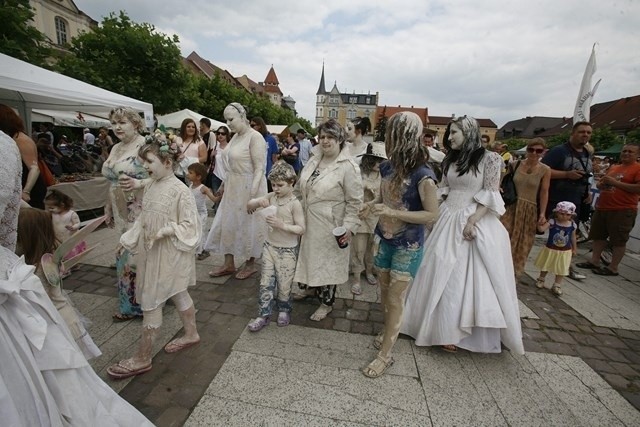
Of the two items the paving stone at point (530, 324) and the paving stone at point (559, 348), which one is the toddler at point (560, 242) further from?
the paving stone at point (559, 348)

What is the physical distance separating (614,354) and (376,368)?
244 cm

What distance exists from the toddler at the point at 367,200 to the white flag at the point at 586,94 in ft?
15.5

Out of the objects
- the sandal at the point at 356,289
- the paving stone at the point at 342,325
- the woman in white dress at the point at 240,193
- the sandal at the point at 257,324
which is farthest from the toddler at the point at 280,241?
the sandal at the point at 356,289

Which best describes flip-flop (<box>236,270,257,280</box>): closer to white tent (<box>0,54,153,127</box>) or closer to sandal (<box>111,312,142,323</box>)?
sandal (<box>111,312,142,323</box>)

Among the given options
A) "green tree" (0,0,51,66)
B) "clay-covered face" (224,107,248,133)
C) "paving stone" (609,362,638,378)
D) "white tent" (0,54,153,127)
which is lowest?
"paving stone" (609,362,638,378)

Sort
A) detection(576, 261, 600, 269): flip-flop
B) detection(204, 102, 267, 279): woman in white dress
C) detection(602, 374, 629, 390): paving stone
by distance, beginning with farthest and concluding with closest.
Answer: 1. detection(576, 261, 600, 269): flip-flop
2. detection(204, 102, 267, 279): woman in white dress
3. detection(602, 374, 629, 390): paving stone

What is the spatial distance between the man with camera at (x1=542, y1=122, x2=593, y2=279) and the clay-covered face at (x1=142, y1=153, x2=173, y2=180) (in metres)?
4.93

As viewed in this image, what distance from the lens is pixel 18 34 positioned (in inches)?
338

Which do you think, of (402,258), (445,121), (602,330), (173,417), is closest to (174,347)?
(173,417)

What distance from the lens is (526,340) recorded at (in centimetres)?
305

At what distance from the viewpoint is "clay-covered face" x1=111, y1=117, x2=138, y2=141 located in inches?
111

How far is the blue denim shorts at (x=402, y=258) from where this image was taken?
7.59ft

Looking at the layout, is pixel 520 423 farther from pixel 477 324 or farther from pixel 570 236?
pixel 570 236

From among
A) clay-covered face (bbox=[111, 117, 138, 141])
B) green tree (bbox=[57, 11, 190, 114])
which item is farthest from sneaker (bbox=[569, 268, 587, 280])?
green tree (bbox=[57, 11, 190, 114])
